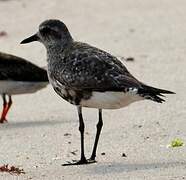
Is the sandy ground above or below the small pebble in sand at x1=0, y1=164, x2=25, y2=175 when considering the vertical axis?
below

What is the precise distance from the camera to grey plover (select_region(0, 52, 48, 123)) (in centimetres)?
1309

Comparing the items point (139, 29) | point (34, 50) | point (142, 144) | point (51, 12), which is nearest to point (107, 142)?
Result: point (142, 144)

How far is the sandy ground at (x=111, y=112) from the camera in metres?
9.08

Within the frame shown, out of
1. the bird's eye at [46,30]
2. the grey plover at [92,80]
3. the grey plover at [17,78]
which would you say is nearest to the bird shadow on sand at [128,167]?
the grey plover at [92,80]

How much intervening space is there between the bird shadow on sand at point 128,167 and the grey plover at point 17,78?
4163mm

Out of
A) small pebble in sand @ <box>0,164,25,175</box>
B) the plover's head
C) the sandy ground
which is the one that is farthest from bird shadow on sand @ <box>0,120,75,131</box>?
small pebble in sand @ <box>0,164,25,175</box>

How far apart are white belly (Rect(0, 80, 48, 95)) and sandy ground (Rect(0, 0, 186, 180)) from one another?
242mm

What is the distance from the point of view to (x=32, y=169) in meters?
9.03

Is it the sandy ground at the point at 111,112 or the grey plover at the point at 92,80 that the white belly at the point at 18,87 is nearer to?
the sandy ground at the point at 111,112

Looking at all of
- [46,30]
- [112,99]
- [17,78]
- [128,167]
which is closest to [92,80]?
[112,99]

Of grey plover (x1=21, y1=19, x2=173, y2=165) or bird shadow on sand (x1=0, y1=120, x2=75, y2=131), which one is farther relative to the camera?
bird shadow on sand (x1=0, y1=120, x2=75, y2=131)

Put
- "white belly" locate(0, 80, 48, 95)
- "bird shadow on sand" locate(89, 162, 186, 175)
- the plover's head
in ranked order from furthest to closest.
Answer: "white belly" locate(0, 80, 48, 95) → the plover's head → "bird shadow on sand" locate(89, 162, 186, 175)

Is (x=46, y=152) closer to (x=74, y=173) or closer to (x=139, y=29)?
(x=74, y=173)

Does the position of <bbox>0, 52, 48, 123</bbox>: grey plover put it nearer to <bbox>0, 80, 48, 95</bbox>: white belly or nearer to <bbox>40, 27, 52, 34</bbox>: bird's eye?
<bbox>0, 80, 48, 95</bbox>: white belly
